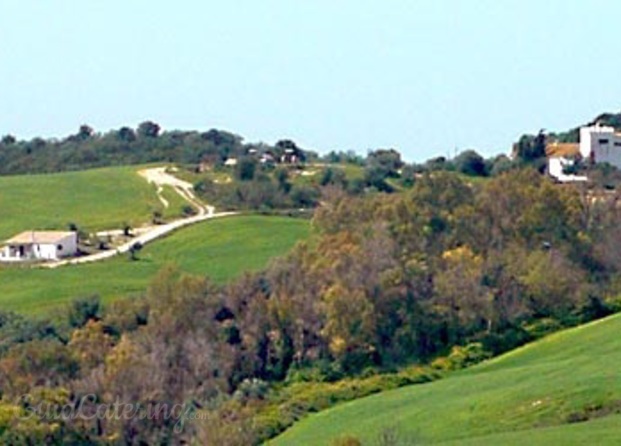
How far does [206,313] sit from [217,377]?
151 inches

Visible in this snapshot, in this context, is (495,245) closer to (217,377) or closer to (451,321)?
(451,321)

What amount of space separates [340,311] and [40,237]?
103ft

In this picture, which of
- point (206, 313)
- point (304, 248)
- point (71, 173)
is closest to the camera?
point (206, 313)

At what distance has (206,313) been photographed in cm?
5153

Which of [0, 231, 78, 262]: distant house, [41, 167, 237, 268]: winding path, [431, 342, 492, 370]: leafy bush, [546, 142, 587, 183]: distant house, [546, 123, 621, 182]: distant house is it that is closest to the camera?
[431, 342, 492, 370]: leafy bush

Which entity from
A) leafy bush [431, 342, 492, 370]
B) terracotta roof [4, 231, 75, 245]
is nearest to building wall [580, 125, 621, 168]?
terracotta roof [4, 231, 75, 245]

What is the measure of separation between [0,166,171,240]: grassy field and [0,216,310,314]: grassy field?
6459mm

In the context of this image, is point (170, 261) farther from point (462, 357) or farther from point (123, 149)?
point (123, 149)

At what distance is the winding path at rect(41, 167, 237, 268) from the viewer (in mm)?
76125

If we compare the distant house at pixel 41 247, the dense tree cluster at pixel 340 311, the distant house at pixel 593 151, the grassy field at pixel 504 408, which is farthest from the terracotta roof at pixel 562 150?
the grassy field at pixel 504 408

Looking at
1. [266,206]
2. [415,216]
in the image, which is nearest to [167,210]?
[266,206]

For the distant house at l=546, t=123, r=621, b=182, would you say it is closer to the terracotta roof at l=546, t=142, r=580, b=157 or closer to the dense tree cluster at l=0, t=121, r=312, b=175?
the terracotta roof at l=546, t=142, r=580, b=157

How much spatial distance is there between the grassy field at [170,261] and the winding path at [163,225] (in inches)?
38.0

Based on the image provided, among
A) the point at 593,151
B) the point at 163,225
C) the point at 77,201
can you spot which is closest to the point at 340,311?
the point at 163,225
